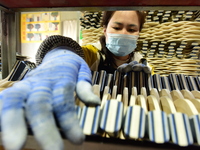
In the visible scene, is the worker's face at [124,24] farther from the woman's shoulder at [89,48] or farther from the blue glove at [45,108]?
the blue glove at [45,108]

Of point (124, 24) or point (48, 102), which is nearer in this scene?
point (48, 102)

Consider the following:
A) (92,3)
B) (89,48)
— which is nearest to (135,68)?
(92,3)

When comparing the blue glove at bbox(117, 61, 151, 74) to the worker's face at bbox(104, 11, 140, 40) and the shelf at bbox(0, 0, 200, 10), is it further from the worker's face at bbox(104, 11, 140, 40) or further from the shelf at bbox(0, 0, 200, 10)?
the worker's face at bbox(104, 11, 140, 40)

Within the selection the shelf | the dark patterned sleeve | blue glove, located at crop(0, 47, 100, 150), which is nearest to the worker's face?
the shelf

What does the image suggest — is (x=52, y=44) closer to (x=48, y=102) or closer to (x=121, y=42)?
(x=48, y=102)

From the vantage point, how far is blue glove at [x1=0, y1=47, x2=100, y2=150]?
237mm

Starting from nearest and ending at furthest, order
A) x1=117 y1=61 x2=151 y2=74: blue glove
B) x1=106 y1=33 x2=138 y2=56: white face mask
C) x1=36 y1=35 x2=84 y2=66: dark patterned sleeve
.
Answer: x1=36 y1=35 x2=84 y2=66: dark patterned sleeve → x1=117 y1=61 x2=151 y2=74: blue glove → x1=106 y1=33 x2=138 y2=56: white face mask

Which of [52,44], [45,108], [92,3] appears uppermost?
[92,3]

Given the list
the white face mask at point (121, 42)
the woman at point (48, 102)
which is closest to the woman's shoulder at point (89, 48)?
the white face mask at point (121, 42)

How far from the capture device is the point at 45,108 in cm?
25

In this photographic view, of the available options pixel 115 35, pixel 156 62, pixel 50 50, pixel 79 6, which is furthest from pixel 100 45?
pixel 156 62

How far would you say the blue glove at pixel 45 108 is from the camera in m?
0.24

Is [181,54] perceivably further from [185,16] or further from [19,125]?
[19,125]

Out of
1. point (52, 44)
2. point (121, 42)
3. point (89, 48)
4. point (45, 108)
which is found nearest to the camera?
point (45, 108)
